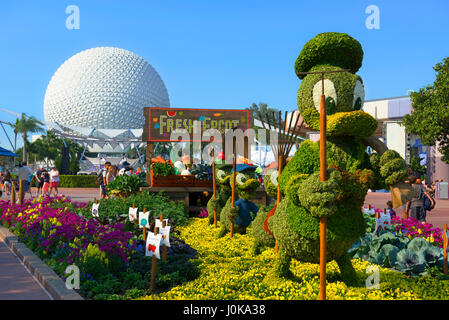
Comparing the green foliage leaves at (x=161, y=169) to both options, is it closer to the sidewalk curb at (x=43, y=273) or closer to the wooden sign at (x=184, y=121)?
the wooden sign at (x=184, y=121)

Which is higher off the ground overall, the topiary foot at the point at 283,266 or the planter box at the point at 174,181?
the planter box at the point at 174,181

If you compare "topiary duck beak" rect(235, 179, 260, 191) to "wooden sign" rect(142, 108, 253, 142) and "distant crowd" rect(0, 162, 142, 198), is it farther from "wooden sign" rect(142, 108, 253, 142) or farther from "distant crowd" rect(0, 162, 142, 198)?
"distant crowd" rect(0, 162, 142, 198)

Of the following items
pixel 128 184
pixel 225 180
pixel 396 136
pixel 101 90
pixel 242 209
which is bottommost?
pixel 242 209

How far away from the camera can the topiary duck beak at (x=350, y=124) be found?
4.54 metres

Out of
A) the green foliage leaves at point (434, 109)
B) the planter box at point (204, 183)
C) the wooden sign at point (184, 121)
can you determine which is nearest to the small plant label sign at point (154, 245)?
the planter box at point (204, 183)

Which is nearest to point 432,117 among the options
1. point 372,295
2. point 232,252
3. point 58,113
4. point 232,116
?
point 232,116

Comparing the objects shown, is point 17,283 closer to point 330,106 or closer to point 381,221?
point 330,106

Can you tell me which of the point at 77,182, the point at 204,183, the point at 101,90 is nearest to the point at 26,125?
the point at 101,90

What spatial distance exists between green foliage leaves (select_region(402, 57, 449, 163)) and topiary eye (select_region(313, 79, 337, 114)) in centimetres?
1876

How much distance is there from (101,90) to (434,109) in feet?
142

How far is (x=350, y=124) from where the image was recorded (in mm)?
4555

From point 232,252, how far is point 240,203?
1.55m

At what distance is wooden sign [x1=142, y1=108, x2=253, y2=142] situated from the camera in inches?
510

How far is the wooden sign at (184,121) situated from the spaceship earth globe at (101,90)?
44.2 meters
